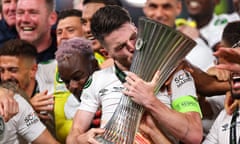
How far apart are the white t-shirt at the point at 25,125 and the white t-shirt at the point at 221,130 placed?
957mm

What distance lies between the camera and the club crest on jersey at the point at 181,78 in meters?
3.60

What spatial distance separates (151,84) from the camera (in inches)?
132

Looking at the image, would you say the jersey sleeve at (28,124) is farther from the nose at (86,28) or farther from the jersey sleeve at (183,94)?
the nose at (86,28)

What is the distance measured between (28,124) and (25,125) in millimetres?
21

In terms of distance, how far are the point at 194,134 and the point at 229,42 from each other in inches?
42.4

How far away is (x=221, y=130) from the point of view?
3.94 m

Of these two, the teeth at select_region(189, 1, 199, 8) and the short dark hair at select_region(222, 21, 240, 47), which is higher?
the short dark hair at select_region(222, 21, 240, 47)

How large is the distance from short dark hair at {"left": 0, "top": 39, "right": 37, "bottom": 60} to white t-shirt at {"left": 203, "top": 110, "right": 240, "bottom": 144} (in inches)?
53.0

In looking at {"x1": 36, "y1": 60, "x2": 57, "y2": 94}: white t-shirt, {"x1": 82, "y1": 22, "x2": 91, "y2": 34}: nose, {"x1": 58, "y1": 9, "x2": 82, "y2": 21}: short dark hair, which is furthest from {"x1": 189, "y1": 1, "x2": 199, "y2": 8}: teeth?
{"x1": 36, "y1": 60, "x2": 57, "y2": 94}: white t-shirt

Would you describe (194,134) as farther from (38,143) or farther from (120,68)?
(38,143)

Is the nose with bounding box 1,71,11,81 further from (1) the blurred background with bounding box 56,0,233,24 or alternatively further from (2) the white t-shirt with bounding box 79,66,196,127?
(1) the blurred background with bounding box 56,0,233,24

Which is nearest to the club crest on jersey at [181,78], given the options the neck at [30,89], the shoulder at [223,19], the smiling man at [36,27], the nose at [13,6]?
the neck at [30,89]

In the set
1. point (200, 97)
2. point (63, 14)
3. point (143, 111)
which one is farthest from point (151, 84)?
point (63, 14)

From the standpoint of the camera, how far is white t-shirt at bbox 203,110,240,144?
3.88 meters
